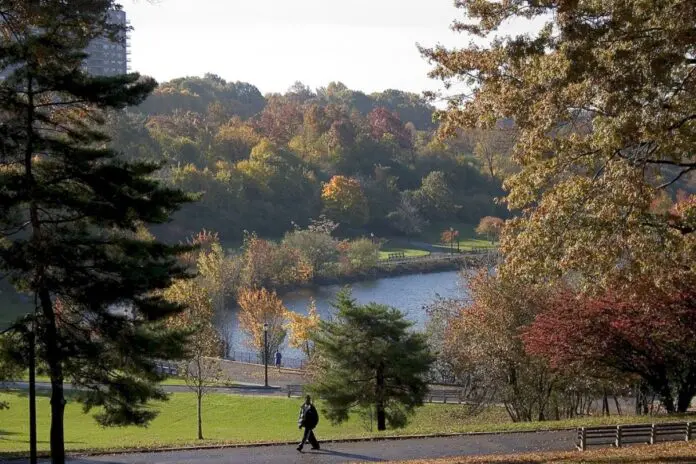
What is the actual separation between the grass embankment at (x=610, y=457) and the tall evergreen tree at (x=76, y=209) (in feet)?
20.0

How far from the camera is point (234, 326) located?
6550cm

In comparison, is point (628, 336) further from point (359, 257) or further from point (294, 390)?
point (359, 257)

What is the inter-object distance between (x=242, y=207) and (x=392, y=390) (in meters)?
74.0

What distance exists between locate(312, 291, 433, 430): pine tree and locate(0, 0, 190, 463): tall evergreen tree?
1015 cm

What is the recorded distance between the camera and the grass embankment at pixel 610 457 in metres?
14.9

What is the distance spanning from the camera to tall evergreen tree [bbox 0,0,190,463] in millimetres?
16047

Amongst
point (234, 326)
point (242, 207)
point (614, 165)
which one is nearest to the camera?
point (614, 165)

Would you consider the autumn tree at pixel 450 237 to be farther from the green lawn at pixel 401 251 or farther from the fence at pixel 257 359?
the fence at pixel 257 359

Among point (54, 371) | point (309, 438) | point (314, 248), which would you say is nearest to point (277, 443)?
→ point (309, 438)

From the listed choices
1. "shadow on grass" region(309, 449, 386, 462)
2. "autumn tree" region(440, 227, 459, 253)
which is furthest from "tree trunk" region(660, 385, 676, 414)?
"autumn tree" region(440, 227, 459, 253)

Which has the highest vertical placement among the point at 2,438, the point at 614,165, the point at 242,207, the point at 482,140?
the point at 482,140

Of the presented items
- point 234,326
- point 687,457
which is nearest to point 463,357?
point 687,457

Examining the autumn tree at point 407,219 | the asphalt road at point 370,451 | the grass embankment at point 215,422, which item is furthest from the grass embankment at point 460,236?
the asphalt road at point 370,451

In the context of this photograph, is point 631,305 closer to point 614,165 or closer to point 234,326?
point 614,165
